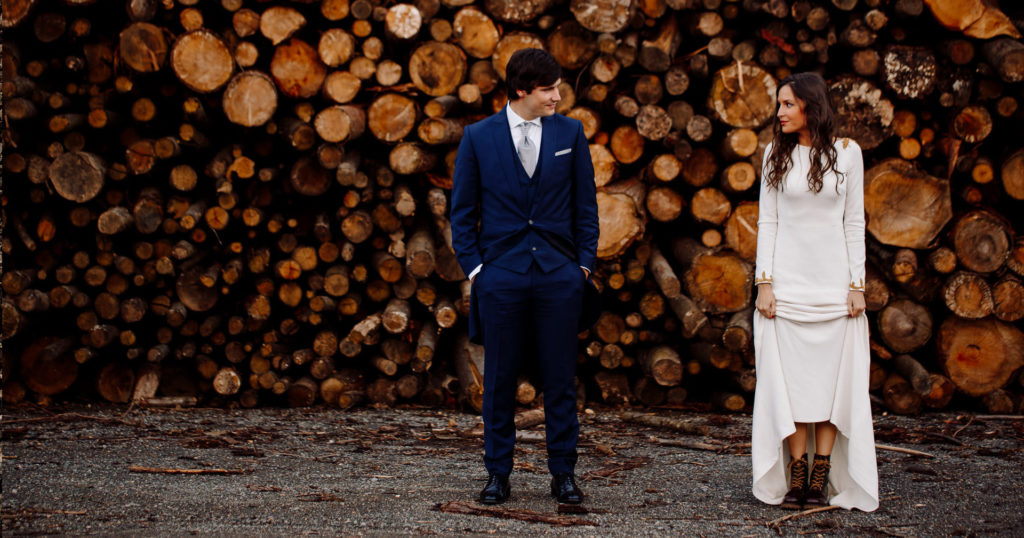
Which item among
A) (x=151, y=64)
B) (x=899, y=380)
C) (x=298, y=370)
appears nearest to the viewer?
(x=151, y=64)

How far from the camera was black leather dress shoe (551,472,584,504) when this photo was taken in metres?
3.49

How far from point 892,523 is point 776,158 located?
1599 millimetres

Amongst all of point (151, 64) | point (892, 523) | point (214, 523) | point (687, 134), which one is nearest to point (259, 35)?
point (151, 64)

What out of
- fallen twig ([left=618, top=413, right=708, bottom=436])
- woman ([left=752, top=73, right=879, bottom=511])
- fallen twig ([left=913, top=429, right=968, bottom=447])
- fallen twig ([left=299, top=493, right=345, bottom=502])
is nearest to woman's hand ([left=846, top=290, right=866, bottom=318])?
woman ([left=752, top=73, right=879, bottom=511])

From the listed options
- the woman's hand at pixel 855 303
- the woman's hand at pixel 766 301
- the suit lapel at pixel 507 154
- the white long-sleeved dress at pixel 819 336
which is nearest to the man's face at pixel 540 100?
the suit lapel at pixel 507 154

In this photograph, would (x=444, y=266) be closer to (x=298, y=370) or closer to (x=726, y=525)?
(x=298, y=370)

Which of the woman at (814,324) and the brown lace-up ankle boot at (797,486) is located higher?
the woman at (814,324)

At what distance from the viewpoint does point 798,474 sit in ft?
11.8

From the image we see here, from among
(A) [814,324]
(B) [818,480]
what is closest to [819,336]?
(A) [814,324]

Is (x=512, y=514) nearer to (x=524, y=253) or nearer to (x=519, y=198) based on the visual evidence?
(x=524, y=253)

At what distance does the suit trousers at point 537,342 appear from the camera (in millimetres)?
3514

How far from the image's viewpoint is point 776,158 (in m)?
3.66

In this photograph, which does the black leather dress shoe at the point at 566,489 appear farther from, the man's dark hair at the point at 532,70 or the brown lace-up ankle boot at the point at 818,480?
the man's dark hair at the point at 532,70

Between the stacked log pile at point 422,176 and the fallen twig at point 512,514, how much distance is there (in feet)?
7.45
